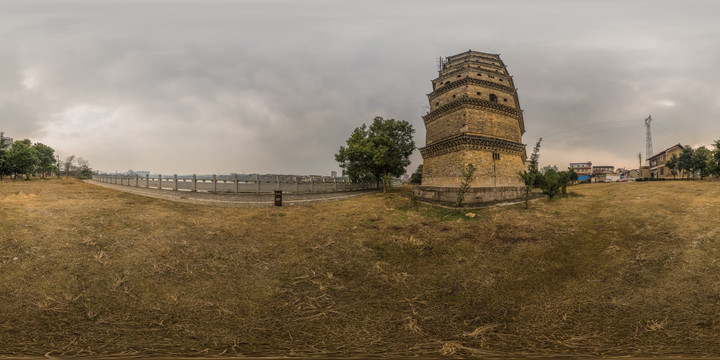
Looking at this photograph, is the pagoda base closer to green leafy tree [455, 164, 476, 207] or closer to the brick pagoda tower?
the brick pagoda tower

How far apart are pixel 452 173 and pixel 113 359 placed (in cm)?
2280

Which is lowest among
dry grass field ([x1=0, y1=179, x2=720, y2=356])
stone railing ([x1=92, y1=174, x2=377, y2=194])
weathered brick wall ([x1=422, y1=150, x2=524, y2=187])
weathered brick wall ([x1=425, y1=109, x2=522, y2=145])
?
dry grass field ([x1=0, y1=179, x2=720, y2=356])

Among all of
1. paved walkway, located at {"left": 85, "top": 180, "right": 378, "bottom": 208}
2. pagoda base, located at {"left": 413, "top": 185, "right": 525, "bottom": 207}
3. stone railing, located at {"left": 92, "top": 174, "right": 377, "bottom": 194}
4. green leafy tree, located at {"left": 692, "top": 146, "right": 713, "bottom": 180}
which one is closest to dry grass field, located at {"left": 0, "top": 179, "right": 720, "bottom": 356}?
paved walkway, located at {"left": 85, "top": 180, "right": 378, "bottom": 208}

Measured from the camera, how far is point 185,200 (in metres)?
20.1

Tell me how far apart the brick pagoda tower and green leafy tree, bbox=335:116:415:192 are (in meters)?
4.77

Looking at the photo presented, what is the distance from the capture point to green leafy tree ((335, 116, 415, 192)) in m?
29.1

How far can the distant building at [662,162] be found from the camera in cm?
5142

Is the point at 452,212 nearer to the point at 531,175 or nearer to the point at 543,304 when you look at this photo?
the point at 531,175

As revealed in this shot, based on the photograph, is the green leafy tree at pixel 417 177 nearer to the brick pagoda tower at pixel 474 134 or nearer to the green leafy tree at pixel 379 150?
the green leafy tree at pixel 379 150

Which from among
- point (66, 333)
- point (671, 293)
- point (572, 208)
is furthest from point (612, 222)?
point (66, 333)

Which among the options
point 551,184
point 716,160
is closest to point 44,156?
point 551,184

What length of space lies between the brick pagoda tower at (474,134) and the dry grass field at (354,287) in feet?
28.5

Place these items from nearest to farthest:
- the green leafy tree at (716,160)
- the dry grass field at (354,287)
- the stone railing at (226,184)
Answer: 1. the dry grass field at (354,287)
2. the stone railing at (226,184)
3. the green leafy tree at (716,160)

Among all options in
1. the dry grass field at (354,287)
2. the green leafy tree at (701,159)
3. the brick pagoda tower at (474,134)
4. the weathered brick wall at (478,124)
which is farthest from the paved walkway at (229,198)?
the green leafy tree at (701,159)
